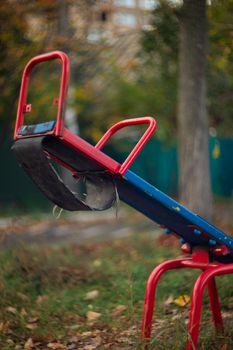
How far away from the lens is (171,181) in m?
18.8

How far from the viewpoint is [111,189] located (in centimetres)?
368

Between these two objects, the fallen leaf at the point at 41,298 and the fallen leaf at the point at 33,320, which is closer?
the fallen leaf at the point at 33,320

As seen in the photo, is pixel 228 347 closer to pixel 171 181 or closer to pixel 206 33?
pixel 206 33

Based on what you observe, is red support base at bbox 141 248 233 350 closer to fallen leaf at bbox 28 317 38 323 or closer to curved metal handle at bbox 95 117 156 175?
curved metal handle at bbox 95 117 156 175

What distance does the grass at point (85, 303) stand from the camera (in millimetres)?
4262

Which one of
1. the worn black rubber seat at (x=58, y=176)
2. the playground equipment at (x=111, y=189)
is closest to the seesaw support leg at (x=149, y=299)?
the playground equipment at (x=111, y=189)

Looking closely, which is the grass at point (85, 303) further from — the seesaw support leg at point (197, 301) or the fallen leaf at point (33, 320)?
the seesaw support leg at point (197, 301)

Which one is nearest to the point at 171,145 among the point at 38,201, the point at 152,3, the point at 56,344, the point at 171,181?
the point at 171,181

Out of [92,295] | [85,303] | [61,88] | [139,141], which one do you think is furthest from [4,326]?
[61,88]

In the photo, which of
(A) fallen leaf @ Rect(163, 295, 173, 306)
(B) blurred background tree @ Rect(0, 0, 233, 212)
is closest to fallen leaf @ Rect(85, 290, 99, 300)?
(A) fallen leaf @ Rect(163, 295, 173, 306)

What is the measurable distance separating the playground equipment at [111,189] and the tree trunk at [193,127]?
12.2 ft

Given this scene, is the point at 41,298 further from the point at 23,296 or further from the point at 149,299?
the point at 149,299

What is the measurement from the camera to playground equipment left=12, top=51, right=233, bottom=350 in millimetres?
3475

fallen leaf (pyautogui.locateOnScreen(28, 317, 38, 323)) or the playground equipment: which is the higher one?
the playground equipment
